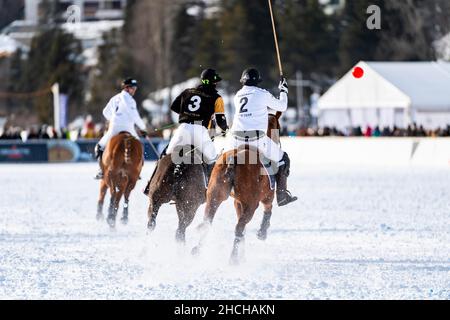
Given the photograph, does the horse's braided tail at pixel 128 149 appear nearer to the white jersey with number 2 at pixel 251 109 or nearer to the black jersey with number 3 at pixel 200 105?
the black jersey with number 3 at pixel 200 105

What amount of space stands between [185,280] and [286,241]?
394 centimetres

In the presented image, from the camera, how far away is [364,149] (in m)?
35.1

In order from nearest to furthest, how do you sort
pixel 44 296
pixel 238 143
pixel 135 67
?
pixel 44 296, pixel 238 143, pixel 135 67

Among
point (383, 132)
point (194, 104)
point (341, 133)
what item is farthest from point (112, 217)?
point (341, 133)

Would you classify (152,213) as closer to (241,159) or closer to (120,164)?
(241,159)

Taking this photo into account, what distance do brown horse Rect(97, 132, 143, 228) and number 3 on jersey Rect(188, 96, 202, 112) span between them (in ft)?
10.4

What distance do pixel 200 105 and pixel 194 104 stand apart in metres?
0.07

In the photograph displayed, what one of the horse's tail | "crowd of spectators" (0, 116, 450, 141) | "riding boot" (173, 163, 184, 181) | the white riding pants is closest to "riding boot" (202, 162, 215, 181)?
the white riding pants

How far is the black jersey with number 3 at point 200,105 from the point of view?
12992 mm

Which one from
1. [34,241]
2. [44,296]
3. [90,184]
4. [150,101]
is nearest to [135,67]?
[150,101]

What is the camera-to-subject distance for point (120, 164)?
52.9 ft

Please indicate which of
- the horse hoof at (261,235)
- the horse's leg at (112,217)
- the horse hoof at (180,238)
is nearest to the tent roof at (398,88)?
the horse's leg at (112,217)

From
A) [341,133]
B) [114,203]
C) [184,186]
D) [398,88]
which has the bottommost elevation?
[341,133]

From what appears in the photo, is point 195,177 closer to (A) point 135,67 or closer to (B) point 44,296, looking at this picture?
(B) point 44,296
